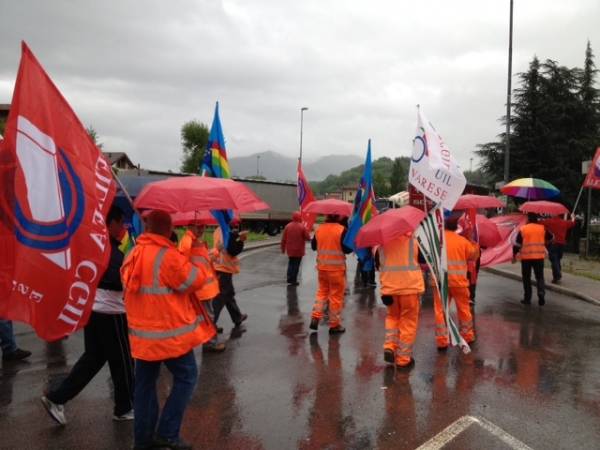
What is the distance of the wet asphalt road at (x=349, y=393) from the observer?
4.07 metres

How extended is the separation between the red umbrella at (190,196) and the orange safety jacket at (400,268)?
2.24m

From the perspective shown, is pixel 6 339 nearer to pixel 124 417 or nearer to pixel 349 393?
pixel 124 417

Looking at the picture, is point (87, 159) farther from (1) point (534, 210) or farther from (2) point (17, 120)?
(1) point (534, 210)

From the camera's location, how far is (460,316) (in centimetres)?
679

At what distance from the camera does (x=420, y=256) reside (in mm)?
6172

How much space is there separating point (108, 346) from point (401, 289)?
121 inches

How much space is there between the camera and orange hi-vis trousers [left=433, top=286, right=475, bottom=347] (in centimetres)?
655

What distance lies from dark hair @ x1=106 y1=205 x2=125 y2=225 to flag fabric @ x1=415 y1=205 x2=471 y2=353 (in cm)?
333

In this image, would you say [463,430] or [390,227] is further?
[390,227]

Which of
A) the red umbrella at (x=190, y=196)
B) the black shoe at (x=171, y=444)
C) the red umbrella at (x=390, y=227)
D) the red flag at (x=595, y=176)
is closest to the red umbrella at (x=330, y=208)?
the red umbrella at (x=390, y=227)

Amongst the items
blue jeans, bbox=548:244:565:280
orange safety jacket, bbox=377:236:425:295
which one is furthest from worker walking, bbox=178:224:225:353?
blue jeans, bbox=548:244:565:280

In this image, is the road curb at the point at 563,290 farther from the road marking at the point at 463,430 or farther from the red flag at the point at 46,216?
the red flag at the point at 46,216

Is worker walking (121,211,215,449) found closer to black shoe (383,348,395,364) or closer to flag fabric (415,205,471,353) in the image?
black shoe (383,348,395,364)

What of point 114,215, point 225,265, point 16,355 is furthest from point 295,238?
point 114,215
